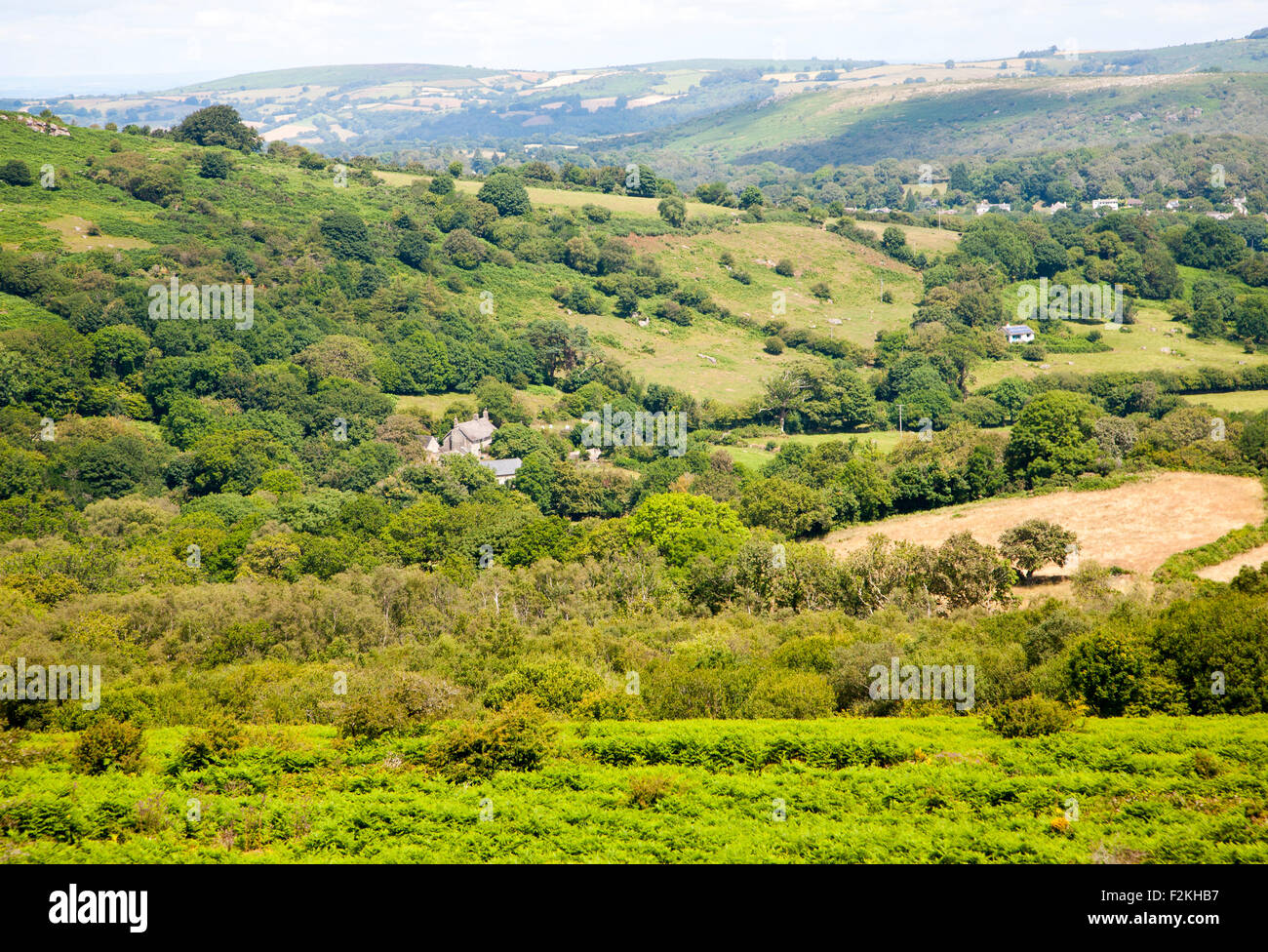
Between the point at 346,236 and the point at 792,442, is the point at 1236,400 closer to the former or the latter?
the point at 792,442

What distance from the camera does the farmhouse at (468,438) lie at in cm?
7950

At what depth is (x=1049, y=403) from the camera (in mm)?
60625

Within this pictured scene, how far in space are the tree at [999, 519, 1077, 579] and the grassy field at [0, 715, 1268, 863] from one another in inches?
768

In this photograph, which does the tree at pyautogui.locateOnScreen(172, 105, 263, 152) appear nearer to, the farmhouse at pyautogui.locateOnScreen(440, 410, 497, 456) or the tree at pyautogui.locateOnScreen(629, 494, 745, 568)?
the farmhouse at pyautogui.locateOnScreen(440, 410, 497, 456)

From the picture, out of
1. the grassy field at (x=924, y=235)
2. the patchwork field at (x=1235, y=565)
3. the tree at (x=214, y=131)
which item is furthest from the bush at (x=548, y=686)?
the tree at (x=214, y=131)

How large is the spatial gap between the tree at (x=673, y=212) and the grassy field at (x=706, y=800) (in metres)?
127

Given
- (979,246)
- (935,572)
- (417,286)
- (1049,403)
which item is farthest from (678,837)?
(979,246)

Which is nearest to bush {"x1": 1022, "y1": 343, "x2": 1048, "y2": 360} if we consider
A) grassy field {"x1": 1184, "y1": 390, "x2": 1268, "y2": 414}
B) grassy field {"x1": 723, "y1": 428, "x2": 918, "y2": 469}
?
grassy field {"x1": 1184, "y1": 390, "x2": 1268, "y2": 414}

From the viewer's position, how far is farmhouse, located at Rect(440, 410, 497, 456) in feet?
261

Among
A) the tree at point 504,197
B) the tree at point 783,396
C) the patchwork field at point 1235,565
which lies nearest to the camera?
the patchwork field at point 1235,565

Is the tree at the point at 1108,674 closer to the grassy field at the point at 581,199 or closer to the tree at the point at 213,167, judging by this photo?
the grassy field at the point at 581,199

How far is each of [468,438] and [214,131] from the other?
8502 cm
